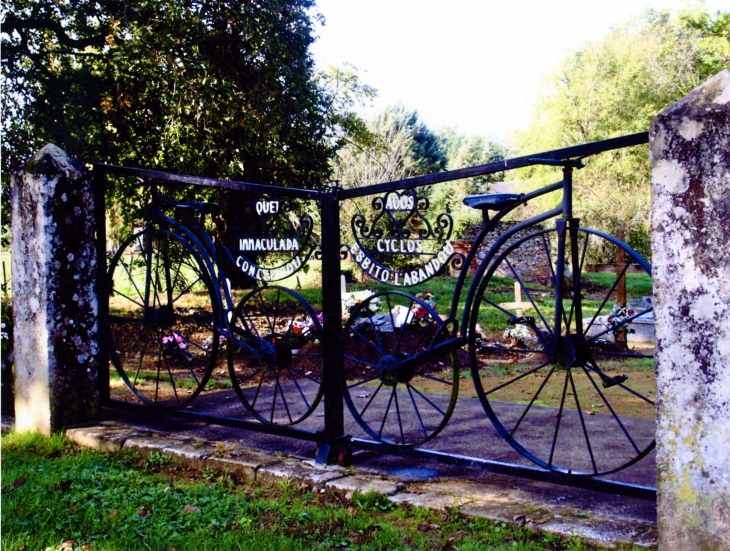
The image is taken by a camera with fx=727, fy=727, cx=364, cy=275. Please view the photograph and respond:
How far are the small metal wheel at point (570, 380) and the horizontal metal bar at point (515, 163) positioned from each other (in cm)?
32

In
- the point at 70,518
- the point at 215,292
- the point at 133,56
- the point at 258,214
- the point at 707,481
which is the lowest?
the point at 70,518

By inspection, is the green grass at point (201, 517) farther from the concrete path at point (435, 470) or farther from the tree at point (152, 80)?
the tree at point (152, 80)

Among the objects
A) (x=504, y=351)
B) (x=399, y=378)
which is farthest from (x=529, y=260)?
(x=399, y=378)

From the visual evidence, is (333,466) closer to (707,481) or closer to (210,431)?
(210,431)

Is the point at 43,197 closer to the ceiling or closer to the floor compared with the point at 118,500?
closer to the ceiling

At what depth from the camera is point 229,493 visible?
359cm

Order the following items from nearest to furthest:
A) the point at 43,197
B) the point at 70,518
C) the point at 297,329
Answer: the point at 70,518 → the point at 43,197 → the point at 297,329

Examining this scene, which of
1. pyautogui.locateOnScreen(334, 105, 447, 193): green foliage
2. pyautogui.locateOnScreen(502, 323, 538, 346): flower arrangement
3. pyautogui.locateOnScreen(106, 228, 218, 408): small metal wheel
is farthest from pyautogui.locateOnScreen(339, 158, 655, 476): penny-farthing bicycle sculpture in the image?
pyautogui.locateOnScreen(334, 105, 447, 193): green foliage

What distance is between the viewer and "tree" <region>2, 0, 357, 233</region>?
9.66 meters

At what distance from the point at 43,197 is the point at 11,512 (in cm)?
201

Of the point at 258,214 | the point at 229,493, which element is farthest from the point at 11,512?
the point at 258,214

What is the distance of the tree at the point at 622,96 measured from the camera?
25.5m

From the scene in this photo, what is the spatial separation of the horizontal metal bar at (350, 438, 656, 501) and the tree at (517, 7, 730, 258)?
22.3 m

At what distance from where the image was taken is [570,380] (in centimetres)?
391
